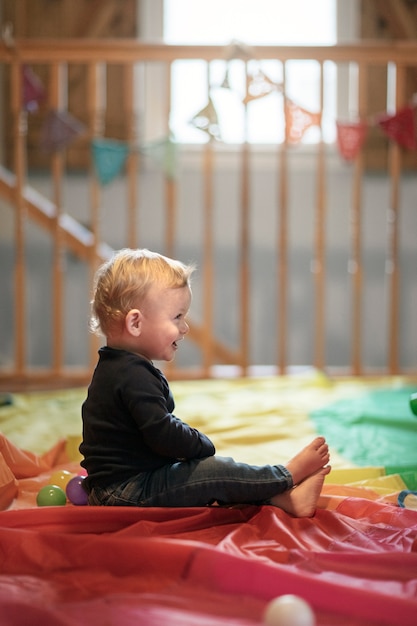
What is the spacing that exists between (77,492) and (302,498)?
0.36m

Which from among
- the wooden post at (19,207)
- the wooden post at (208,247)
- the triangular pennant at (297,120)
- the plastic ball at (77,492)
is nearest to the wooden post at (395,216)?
the triangular pennant at (297,120)

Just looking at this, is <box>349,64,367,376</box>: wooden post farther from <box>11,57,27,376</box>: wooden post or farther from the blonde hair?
the blonde hair

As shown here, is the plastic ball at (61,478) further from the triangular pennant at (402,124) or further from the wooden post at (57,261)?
the triangular pennant at (402,124)

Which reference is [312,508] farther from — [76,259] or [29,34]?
[29,34]

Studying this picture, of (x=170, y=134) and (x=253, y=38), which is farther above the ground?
(x=253, y=38)

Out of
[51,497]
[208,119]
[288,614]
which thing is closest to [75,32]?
[208,119]

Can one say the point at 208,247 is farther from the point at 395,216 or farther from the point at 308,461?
Answer: the point at 308,461

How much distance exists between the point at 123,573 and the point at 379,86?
2.89 m

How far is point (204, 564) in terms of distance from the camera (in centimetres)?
97

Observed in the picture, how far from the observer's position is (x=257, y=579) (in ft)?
3.06

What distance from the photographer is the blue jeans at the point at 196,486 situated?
3.89ft

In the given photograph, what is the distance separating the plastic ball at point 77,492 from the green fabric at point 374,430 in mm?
545

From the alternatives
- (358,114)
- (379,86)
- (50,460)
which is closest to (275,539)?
(50,460)

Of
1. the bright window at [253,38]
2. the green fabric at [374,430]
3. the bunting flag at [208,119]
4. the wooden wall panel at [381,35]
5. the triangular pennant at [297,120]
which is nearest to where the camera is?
the green fabric at [374,430]
